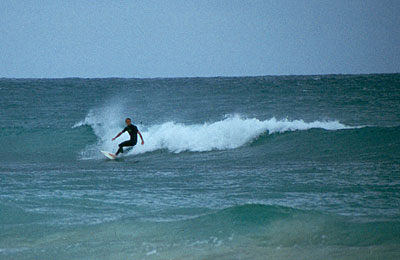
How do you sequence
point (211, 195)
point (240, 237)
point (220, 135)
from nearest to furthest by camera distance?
point (240, 237)
point (211, 195)
point (220, 135)

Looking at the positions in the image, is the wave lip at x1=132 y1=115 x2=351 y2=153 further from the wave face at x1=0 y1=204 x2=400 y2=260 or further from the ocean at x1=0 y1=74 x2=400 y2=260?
the wave face at x1=0 y1=204 x2=400 y2=260

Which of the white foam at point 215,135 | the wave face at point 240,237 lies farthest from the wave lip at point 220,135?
the wave face at point 240,237

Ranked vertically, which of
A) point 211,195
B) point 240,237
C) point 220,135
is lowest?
A: point 240,237

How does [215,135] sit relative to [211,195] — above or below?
above

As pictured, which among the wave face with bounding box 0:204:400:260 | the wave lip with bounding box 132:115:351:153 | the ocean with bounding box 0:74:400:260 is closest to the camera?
the wave face with bounding box 0:204:400:260

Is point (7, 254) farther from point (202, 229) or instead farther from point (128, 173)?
point (128, 173)

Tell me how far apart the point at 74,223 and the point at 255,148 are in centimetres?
893

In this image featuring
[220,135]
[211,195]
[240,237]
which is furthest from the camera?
[220,135]

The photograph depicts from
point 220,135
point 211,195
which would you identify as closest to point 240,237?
point 211,195

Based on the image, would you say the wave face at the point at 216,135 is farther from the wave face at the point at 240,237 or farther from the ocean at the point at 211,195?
the wave face at the point at 240,237

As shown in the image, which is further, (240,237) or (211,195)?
(211,195)

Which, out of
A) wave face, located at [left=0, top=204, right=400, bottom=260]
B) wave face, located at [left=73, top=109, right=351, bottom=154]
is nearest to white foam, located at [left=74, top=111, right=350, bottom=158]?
wave face, located at [left=73, top=109, right=351, bottom=154]

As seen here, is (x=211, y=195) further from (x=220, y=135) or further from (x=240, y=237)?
(x=220, y=135)

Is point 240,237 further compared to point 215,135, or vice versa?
point 215,135
